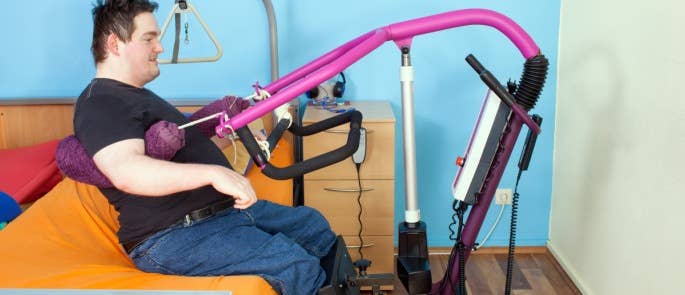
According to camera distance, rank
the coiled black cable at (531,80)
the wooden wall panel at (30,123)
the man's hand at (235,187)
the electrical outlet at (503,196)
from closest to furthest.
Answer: the man's hand at (235,187) < the coiled black cable at (531,80) < the wooden wall panel at (30,123) < the electrical outlet at (503,196)

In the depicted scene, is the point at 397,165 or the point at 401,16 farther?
the point at 397,165

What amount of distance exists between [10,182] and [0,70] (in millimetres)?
670

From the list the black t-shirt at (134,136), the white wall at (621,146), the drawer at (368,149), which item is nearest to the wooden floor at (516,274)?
the white wall at (621,146)

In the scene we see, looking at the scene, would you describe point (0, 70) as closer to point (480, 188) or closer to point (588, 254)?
point (480, 188)

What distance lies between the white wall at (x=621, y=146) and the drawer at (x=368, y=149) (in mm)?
770

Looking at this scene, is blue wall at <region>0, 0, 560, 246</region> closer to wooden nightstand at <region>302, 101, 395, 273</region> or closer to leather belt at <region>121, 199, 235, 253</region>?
wooden nightstand at <region>302, 101, 395, 273</region>

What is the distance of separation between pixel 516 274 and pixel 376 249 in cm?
64

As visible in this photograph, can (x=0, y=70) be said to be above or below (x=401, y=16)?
below

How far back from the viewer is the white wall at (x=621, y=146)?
1972 millimetres

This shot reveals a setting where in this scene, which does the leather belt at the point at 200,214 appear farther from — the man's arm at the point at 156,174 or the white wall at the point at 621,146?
the white wall at the point at 621,146

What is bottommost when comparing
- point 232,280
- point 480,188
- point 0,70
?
point 232,280

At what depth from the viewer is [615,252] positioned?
2.36m

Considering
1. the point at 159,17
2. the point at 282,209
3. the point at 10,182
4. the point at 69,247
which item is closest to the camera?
the point at 69,247

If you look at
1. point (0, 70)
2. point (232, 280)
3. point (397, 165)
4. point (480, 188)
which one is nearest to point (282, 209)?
point (232, 280)
